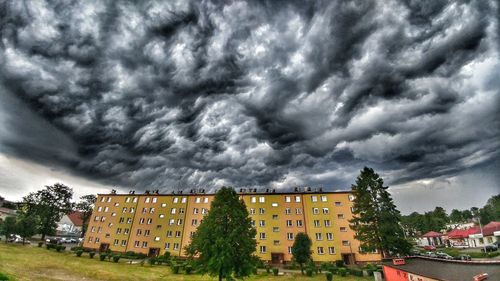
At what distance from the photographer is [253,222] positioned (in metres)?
56.1

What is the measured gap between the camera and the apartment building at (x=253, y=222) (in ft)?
180

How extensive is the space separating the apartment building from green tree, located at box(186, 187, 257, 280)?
102 ft

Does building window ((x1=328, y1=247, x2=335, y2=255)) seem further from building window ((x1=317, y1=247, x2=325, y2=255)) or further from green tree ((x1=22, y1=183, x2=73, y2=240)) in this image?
green tree ((x1=22, y1=183, x2=73, y2=240))

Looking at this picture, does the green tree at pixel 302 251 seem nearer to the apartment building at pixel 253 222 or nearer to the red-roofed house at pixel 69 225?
the apartment building at pixel 253 222

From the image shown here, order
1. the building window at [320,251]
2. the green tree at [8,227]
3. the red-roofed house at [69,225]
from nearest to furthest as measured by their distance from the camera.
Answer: the building window at [320,251] < the green tree at [8,227] < the red-roofed house at [69,225]

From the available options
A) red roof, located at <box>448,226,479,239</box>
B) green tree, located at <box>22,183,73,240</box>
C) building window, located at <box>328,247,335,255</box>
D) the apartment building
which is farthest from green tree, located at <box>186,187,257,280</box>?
red roof, located at <box>448,226,479,239</box>

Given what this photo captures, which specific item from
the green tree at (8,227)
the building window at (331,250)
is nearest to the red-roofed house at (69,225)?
the green tree at (8,227)

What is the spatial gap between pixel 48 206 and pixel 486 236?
135m

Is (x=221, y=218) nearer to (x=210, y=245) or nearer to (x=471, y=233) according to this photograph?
(x=210, y=245)

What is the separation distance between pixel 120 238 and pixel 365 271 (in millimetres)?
59196

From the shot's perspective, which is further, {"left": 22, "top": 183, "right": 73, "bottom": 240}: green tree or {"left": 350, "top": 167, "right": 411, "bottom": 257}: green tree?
{"left": 22, "top": 183, "right": 73, "bottom": 240}: green tree

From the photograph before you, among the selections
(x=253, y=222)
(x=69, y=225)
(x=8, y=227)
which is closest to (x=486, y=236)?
(x=253, y=222)

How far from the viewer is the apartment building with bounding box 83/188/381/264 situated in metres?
55.0

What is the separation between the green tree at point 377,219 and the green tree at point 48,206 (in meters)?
86.7
